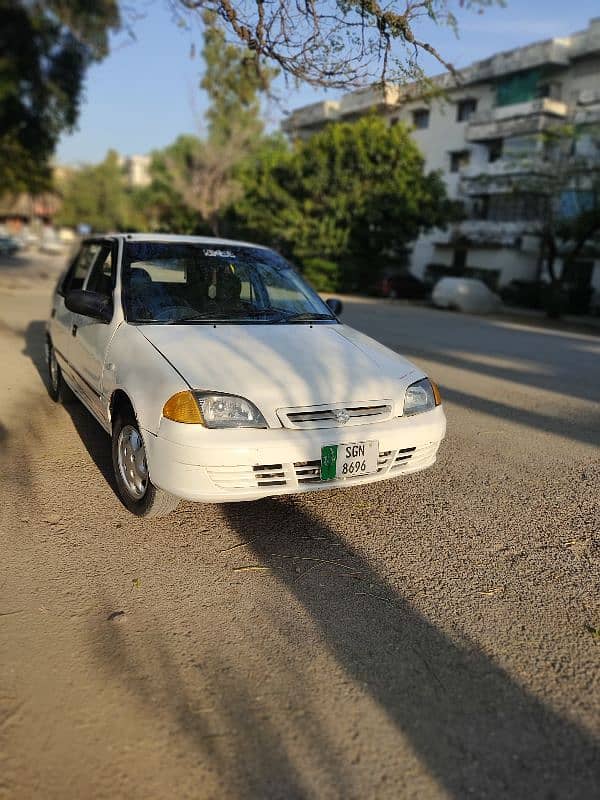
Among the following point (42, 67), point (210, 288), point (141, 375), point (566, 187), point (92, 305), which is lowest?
point (141, 375)

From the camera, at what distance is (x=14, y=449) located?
509cm

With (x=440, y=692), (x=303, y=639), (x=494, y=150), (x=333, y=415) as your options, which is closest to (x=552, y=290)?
(x=494, y=150)

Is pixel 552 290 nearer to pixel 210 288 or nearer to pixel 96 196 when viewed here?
pixel 210 288

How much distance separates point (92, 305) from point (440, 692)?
3.28 meters

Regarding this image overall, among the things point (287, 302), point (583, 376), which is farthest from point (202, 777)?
point (583, 376)

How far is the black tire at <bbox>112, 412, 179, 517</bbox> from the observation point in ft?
12.4

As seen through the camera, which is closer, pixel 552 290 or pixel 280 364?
pixel 280 364

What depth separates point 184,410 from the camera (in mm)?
3465

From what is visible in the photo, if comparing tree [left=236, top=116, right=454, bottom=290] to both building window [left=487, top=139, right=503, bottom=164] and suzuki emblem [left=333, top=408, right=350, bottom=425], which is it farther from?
suzuki emblem [left=333, top=408, right=350, bottom=425]

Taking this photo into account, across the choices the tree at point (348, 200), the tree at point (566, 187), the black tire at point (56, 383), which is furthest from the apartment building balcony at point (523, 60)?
the black tire at point (56, 383)

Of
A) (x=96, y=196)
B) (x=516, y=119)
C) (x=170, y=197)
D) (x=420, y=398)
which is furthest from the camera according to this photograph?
(x=96, y=196)

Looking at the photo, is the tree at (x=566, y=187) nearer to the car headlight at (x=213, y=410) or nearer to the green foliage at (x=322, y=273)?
the green foliage at (x=322, y=273)

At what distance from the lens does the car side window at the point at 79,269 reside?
237 inches

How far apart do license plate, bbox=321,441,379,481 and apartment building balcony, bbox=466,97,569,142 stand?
34116 mm
